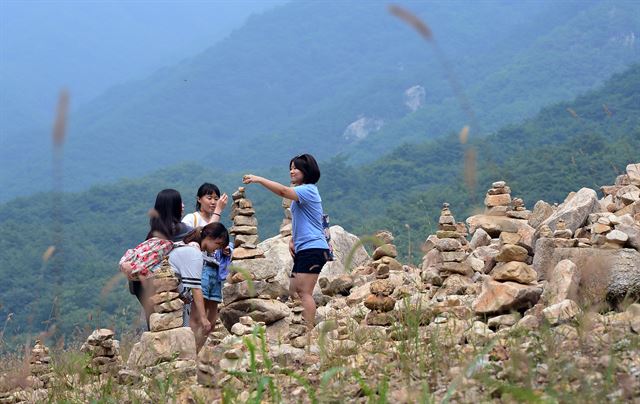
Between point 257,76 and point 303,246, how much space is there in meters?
149

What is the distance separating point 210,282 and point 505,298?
288 centimetres

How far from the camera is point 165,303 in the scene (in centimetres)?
836

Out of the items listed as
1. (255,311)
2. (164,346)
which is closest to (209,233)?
(164,346)

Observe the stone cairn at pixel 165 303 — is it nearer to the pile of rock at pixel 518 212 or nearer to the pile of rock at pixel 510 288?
the pile of rock at pixel 510 288

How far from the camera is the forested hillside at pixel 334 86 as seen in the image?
104 m

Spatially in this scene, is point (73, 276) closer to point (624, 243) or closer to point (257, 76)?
point (624, 243)

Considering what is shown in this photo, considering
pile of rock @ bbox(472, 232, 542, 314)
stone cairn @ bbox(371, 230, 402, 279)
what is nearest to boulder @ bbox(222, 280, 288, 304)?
stone cairn @ bbox(371, 230, 402, 279)

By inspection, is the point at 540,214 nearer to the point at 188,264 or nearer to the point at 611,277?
the point at 611,277

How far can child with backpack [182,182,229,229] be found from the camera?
9.34 m

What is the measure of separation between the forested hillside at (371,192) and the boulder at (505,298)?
2538cm

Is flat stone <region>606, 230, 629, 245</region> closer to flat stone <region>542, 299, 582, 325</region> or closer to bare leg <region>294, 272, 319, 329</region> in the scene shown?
flat stone <region>542, 299, 582, 325</region>

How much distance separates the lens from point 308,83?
152m

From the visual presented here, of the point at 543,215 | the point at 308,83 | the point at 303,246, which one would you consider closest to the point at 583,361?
the point at 303,246

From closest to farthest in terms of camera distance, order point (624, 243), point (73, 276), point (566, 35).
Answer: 1. point (624, 243)
2. point (73, 276)
3. point (566, 35)
